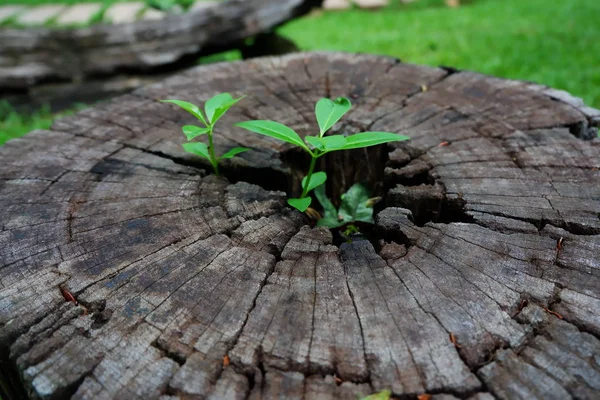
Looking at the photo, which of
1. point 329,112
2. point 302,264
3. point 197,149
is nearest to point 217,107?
point 197,149

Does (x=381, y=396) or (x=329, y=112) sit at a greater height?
(x=329, y=112)

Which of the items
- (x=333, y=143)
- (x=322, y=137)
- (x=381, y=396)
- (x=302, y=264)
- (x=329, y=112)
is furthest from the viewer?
(x=329, y=112)

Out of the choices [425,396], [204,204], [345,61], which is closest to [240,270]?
[204,204]

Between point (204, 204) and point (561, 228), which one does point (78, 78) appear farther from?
point (561, 228)

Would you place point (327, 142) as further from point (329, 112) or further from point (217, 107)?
point (217, 107)

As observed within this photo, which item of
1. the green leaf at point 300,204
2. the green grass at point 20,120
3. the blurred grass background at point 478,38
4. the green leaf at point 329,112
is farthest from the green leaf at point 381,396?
the green grass at point 20,120

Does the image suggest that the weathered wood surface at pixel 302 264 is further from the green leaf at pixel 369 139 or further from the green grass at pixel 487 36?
the green grass at pixel 487 36
